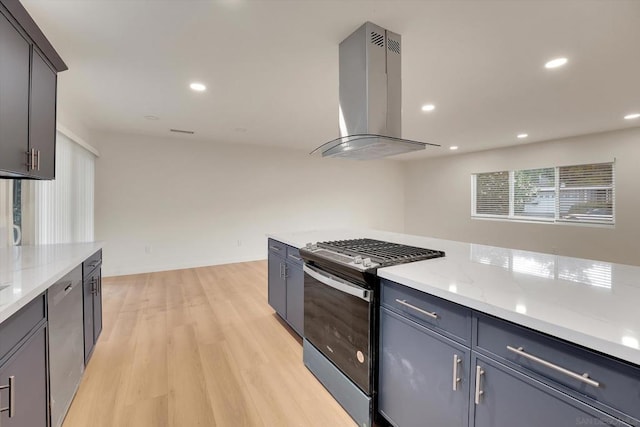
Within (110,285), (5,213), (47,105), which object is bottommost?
(110,285)

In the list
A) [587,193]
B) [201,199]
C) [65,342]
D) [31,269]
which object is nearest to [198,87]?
[31,269]

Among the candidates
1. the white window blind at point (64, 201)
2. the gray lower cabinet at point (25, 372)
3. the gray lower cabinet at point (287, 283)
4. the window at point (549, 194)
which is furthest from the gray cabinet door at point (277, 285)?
the window at point (549, 194)

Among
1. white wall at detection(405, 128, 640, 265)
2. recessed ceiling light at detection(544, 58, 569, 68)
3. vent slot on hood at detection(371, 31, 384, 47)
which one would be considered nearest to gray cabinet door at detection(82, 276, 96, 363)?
vent slot on hood at detection(371, 31, 384, 47)

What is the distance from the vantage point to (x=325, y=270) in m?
1.83

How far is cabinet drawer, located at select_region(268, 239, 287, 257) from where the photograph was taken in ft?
8.66

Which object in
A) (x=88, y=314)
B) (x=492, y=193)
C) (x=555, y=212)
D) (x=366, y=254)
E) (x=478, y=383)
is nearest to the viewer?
(x=478, y=383)

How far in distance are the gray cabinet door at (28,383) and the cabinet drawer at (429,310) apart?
1.55m

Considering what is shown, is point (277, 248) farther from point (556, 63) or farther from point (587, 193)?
point (587, 193)

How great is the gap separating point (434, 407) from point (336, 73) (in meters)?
2.51

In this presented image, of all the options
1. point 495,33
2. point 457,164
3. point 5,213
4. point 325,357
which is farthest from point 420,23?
point 457,164

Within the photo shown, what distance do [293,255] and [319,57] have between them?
1659 millimetres

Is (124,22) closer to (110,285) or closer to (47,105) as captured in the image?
(47,105)

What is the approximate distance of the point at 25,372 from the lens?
3.74 ft

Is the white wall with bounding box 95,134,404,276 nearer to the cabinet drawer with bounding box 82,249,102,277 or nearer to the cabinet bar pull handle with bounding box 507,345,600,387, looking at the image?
the cabinet drawer with bounding box 82,249,102,277
